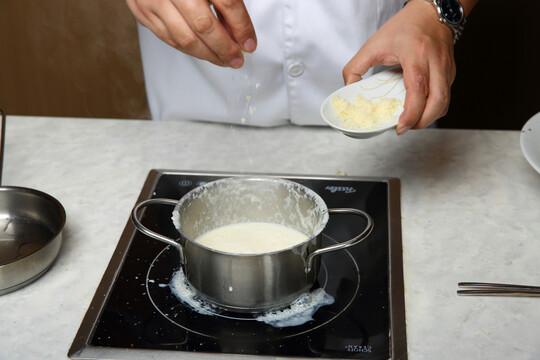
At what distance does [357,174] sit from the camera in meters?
1.08

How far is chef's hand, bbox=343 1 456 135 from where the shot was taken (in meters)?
0.93

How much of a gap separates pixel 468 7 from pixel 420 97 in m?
0.31

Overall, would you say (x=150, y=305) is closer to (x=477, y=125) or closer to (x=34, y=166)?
(x=34, y=166)

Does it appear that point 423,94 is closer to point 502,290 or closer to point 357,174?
point 357,174

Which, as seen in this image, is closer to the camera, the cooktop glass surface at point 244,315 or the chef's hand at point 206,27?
the cooktop glass surface at point 244,315

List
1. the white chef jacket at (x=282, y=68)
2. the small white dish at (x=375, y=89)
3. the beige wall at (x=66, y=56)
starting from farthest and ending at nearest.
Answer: the beige wall at (x=66, y=56)
the white chef jacket at (x=282, y=68)
the small white dish at (x=375, y=89)

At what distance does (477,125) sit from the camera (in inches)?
90.4

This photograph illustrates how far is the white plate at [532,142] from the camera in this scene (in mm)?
956

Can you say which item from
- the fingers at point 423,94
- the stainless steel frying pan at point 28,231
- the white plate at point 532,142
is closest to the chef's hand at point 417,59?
the fingers at point 423,94

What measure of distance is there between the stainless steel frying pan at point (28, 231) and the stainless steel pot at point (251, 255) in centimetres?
13

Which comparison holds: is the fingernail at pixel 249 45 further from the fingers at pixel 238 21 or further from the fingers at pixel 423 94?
the fingers at pixel 423 94

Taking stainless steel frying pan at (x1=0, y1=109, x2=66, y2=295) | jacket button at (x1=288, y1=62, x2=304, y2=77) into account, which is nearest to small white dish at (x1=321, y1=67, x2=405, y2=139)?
jacket button at (x1=288, y1=62, x2=304, y2=77)

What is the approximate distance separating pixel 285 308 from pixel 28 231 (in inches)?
15.5

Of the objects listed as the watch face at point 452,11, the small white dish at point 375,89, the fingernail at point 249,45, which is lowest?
the small white dish at point 375,89
